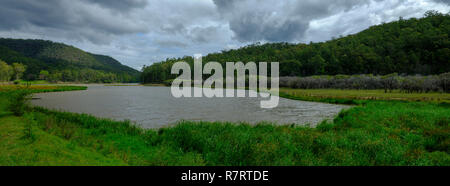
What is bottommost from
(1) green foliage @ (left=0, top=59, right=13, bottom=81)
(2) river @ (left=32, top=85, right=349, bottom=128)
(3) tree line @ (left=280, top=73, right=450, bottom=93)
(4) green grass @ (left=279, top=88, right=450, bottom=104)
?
(2) river @ (left=32, top=85, right=349, bottom=128)

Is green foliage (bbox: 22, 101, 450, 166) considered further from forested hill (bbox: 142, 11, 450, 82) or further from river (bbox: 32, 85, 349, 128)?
forested hill (bbox: 142, 11, 450, 82)

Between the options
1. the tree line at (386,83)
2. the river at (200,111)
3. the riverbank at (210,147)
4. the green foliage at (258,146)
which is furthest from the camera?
the tree line at (386,83)

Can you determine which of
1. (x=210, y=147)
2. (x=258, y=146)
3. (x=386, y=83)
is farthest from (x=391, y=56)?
(x=210, y=147)

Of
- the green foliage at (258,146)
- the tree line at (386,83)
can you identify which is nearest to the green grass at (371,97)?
the tree line at (386,83)

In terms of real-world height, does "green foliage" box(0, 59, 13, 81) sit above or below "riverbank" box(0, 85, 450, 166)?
above

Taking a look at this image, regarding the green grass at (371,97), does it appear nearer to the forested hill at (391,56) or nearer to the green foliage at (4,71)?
A: the forested hill at (391,56)

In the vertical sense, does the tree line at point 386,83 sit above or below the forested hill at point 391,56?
below

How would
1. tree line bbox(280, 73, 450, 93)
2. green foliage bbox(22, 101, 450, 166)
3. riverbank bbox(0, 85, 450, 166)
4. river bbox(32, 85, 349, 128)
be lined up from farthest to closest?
1. tree line bbox(280, 73, 450, 93)
2. river bbox(32, 85, 349, 128)
3. green foliage bbox(22, 101, 450, 166)
4. riverbank bbox(0, 85, 450, 166)

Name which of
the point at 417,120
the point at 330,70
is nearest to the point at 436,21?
the point at 330,70

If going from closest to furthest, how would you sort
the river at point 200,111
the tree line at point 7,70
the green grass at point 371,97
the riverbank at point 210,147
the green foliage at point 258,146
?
the riverbank at point 210,147, the green foliage at point 258,146, the river at point 200,111, the green grass at point 371,97, the tree line at point 7,70

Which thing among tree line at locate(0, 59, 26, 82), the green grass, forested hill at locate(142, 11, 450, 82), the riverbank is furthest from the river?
Result: tree line at locate(0, 59, 26, 82)

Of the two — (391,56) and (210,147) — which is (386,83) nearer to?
(210,147)

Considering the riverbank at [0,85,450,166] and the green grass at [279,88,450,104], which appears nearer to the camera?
the riverbank at [0,85,450,166]
